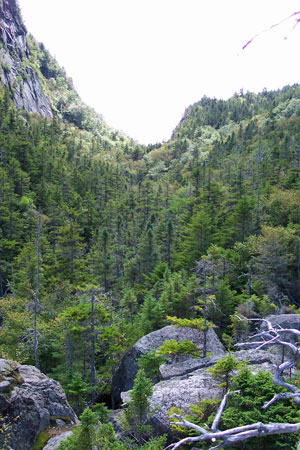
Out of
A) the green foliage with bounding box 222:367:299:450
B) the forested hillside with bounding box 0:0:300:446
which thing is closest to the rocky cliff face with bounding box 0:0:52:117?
the forested hillside with bounding box 0:0:300:446

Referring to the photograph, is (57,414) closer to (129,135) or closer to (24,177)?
(24,177)

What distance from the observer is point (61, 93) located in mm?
147625

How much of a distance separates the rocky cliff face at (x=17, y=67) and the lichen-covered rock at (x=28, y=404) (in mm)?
96467

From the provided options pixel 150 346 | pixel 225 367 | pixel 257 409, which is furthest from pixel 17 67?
pixel 257 409

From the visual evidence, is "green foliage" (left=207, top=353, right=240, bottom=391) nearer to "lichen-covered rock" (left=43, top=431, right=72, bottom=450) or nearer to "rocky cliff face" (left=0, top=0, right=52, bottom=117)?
"lichen-covered rock" (left=43, top=431, right=72, bottom=450)

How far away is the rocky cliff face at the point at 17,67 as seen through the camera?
313ft

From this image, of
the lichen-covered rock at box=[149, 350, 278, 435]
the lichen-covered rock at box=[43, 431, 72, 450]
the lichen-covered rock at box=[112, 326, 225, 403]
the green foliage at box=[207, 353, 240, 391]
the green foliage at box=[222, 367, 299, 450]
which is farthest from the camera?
the lichen-covered rock at box=[112, 326, 225, 403]

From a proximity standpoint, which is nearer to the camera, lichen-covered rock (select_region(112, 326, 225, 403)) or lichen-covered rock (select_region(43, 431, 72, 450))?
lichen-covered rock (select_region(43, 431, 72, 450))

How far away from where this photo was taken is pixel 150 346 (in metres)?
19.2

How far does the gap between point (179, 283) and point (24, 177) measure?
3740 centimetres

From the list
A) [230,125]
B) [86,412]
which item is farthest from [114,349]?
[230,125]

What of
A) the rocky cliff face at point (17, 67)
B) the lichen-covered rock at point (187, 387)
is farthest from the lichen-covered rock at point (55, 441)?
the rocky cliff face at point (17, 67)

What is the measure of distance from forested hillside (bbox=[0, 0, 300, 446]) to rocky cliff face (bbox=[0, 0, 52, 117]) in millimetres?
13360

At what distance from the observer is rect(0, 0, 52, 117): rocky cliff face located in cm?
9525
